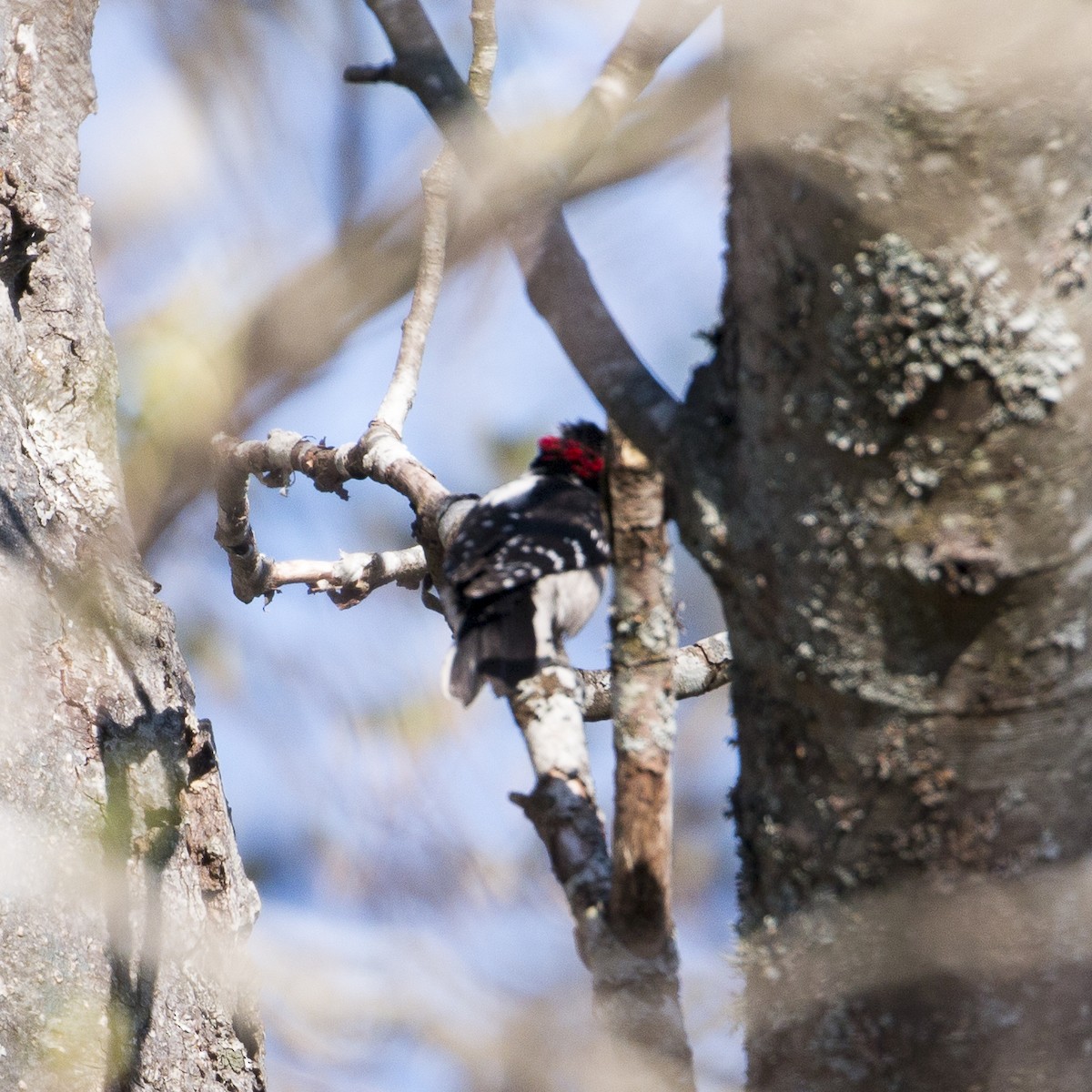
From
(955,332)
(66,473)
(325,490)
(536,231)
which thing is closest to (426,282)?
(325,490)

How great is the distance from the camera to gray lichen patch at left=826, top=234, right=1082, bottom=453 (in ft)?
3.00

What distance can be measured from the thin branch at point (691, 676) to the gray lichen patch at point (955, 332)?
7.63 ft

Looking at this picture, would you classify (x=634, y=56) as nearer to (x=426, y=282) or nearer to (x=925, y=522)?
(x=925, y=522)

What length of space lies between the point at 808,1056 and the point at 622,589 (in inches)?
20.6

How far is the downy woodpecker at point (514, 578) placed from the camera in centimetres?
224

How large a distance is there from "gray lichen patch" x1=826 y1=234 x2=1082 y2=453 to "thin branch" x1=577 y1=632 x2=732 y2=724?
2.33m

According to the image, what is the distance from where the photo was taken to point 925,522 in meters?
0.96

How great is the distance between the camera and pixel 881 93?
3.10 ft

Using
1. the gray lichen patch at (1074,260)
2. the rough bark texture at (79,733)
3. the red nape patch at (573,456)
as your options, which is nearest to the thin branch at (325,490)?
the rough bark texture at (79,733)

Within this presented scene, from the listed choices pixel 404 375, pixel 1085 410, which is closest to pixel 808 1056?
pixel 1085 410

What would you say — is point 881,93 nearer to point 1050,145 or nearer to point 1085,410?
point 1050,145

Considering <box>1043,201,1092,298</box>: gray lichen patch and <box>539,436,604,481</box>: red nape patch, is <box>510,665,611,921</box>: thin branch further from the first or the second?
<box>539,436,604,481</box>: red nape patch

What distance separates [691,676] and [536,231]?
2.18 m

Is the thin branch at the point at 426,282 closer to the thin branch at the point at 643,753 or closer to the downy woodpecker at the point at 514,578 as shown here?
the downy woodpecker at the point at 514,578
